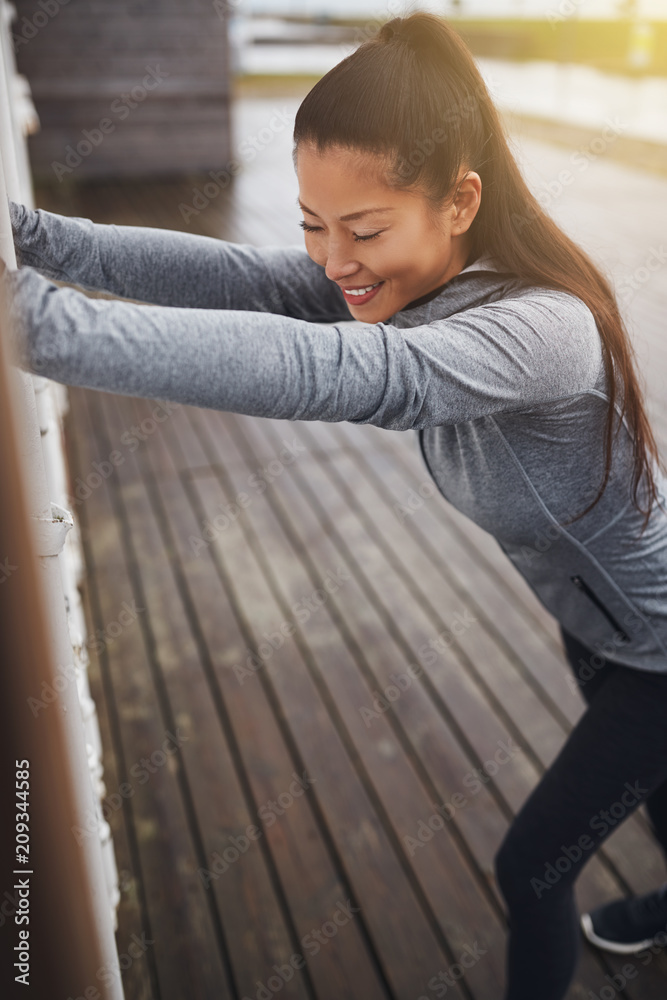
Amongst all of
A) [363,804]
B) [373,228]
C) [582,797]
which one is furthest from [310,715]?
[373,228]

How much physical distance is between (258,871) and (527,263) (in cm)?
135

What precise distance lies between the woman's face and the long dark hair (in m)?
0.01

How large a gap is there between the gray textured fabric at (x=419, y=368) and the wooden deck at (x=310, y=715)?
312 millimetres

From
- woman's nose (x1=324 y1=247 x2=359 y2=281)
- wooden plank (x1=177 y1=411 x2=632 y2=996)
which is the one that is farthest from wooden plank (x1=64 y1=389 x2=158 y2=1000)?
woman's nose (x1=324 y1=247 x2=359 y2=281)

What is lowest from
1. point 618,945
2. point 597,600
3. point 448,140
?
point 618,945

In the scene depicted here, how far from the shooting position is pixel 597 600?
3.47 feet

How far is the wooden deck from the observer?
5.04ft

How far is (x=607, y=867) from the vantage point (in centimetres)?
168

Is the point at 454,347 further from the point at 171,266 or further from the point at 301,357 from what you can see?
the point at 171,266

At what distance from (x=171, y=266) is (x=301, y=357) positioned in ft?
1.36

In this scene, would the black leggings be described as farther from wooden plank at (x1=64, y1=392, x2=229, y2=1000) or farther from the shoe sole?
wooden plank at (x1=64, y1=392, x2=229, y2=1000)

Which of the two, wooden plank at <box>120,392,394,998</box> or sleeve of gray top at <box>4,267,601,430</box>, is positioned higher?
sleeve of gray top at <box>4,267,601,430</box>

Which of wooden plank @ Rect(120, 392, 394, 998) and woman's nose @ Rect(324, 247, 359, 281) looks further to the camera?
wooden plank @ Rect(120, 392, 394, 998)

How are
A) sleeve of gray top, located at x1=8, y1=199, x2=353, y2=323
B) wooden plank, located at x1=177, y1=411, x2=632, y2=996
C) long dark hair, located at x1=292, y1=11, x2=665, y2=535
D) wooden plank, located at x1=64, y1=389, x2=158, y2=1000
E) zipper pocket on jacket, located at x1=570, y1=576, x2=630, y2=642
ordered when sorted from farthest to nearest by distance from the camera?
1. wooden plank, located at x1=177, y1=411, x2=632, y2=996
2. wooden plank, located at x1=64, y1=389, x2=158, y2=1000
3. zipper pocket on jacket, located at x1=570, y1=576, x2=630, y2=642
4. sleeve of gray top, located at x1=8, y1=199, x2=353, y2=323
5. long dark hair, located at x1=292, y1=11, x2=665, y2=535
